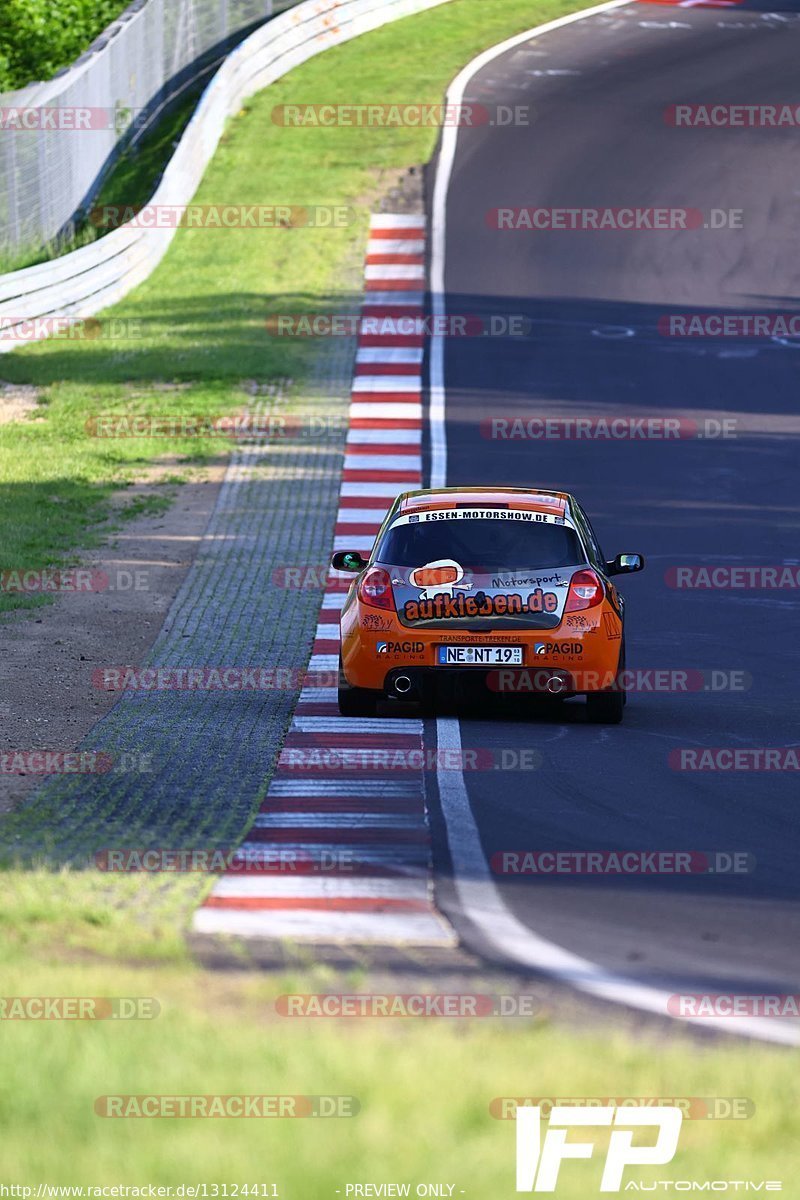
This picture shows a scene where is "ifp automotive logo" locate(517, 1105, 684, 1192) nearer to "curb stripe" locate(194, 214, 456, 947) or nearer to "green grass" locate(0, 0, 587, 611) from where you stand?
"curb stripe" locate(194, 214, 456, 947)

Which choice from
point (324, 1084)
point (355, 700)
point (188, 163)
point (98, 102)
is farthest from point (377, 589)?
point (188, 163)

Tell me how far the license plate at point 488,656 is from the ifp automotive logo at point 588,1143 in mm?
6602

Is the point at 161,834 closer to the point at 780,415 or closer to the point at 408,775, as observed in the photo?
the point at 408,775

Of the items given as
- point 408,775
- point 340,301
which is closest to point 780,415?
point 340,301

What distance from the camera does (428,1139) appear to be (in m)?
4.80

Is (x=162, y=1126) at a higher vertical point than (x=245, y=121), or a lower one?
higher

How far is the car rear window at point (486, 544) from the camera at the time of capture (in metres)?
12.0

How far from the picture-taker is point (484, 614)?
11.7 metres

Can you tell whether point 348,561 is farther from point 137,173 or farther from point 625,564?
point 137,173

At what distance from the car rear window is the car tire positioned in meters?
0.86

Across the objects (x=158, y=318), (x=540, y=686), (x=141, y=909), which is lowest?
(x=158, y=318)

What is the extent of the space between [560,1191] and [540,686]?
714cm

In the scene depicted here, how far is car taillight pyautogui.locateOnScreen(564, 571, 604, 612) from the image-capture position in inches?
464

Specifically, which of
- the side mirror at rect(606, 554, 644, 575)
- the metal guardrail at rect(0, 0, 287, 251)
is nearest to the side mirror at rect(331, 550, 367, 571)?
the side mirror at rect(606, 554, 644, 575)
